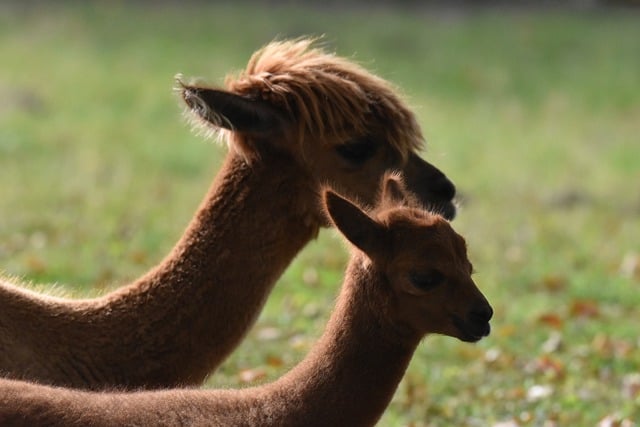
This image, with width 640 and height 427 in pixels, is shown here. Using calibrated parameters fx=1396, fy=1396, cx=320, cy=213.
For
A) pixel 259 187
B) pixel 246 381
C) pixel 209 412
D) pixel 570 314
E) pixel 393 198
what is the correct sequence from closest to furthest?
pixel 209 412
pixel 393 198
pixel 259 187
pixel 246 381
pixel 570 314

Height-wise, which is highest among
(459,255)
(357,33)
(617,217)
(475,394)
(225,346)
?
(357,33)

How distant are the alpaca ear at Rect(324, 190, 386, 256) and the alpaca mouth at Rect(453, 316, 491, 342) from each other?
1.42ft

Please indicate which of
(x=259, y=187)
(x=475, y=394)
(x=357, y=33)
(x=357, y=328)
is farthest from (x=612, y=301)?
(x=357, y=33)

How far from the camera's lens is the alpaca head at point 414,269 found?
476cm

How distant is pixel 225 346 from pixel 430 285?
1.08 m

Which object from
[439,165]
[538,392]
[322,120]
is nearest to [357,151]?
[322,120]

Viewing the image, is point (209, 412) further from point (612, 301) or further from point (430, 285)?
point (612, 301)

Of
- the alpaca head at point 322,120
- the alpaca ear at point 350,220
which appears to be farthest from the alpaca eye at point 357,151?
the alpaca ear at point 350,220

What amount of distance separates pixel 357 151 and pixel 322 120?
0.75 feet

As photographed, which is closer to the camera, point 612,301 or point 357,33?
point 612,301

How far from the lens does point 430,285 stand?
4.79 metres

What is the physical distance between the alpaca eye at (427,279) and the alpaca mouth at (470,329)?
0.15m

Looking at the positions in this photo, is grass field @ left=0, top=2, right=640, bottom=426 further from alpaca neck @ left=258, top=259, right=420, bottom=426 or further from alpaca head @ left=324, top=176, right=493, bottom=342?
alpaca head @ left=324, top=176, right=493, bottom=342

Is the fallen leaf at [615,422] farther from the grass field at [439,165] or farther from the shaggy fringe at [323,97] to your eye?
the shaggy fringe at [323,97]
